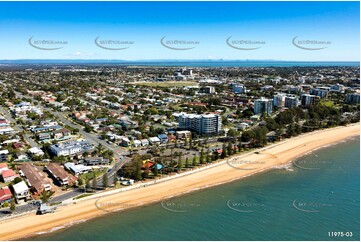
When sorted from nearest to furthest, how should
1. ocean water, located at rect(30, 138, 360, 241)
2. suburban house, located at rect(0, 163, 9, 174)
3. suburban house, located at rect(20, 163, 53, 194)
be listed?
ocean water, located at rect(30, 138, 360, 241), suburban house, located at rect(20, 163, 53, 194), suburban house, located at rect(0, 163, 9, 174)

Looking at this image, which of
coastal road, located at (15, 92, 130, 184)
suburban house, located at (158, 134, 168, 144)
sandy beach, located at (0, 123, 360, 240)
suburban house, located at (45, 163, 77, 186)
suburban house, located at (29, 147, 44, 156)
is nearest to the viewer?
sandy beach, located at (0, 123, 360, 240)

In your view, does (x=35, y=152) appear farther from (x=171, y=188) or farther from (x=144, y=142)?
(x=171, y=188)

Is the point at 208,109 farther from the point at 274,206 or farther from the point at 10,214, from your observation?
the point at 10,214

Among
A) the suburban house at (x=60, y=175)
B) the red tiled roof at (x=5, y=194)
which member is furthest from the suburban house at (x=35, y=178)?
the red tiled roof at (x=5, y=194)

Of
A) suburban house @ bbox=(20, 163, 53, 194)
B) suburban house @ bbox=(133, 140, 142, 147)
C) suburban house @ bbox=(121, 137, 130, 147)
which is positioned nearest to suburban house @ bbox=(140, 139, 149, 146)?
suburban house @ bbox=(133, 140, 142, 147)

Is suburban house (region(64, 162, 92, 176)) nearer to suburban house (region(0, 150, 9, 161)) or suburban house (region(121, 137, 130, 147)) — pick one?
suburban house (region(0, 150, 9, 161))

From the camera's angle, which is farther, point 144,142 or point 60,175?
point 144,142

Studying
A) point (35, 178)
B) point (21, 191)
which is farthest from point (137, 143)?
point (21, 191)

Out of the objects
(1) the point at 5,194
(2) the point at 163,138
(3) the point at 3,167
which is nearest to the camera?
(1) the point at 5,194
